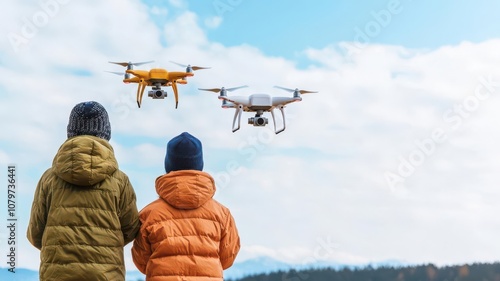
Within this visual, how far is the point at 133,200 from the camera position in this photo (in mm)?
6262

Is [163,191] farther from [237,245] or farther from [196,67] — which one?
[196,67]

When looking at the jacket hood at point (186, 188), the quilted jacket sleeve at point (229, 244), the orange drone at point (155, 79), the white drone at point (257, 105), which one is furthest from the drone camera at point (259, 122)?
the jacket hood at point (186, 188)

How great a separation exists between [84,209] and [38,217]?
17.6 inches

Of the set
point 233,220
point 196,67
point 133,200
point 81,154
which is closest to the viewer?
point 81,154

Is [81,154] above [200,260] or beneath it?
above

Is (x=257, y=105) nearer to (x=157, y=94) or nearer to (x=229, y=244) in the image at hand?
(x=157, y=94)

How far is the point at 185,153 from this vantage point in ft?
21.0

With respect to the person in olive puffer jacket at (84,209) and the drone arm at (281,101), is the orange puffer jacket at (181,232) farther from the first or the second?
the drone arm at (281,101)

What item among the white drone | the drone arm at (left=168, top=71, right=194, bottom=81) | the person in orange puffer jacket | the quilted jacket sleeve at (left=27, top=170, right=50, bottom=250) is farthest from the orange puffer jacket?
the drone arm at (left=168, top=71, right=194, bottom=81)

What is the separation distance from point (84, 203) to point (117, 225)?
33cm

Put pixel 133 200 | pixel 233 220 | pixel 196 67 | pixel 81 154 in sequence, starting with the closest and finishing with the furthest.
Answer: pixel 81 154, pixel 133 200, pixel 233 220, pixel 196 67

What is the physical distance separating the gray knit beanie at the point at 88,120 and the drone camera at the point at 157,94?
1087cm

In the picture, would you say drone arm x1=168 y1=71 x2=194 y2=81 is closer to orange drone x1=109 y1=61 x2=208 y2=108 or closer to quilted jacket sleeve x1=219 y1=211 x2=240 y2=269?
orange drone x1=109 y1=61 x2=208 y2=108

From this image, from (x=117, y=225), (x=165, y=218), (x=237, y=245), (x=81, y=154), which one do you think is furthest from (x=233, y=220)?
(x=81, y=154)
